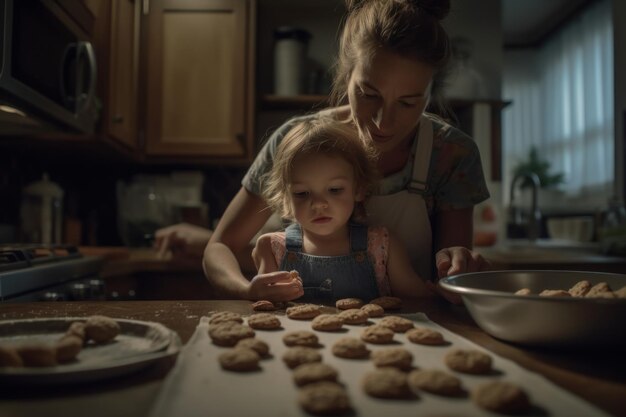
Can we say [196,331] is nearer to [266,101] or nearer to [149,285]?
[149,285]

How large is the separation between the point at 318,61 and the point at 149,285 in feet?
5.35

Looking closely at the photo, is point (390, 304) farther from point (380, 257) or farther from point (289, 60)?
point (289, 60)

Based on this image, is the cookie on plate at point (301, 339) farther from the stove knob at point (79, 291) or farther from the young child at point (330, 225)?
the stove knob at point (79, 291)

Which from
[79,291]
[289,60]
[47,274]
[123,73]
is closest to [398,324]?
[47,274]

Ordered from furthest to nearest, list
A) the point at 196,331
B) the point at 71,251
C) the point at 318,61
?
1. the point at 318,61
2. the point at 71,251
3. the point at 196,331

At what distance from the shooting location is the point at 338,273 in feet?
3.77

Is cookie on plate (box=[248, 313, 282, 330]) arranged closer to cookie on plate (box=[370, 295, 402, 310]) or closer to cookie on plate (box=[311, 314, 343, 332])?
cookie on plate (box=[311, 314, 343, 332])

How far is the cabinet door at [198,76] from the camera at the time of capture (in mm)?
2568

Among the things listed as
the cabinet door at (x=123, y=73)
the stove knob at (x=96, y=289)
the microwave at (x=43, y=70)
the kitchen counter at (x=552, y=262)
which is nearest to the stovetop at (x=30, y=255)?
the stove knob at (x=96, y=289)

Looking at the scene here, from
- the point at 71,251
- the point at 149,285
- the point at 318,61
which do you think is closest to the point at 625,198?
the point at 318,61

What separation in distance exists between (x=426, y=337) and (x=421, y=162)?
643 mm

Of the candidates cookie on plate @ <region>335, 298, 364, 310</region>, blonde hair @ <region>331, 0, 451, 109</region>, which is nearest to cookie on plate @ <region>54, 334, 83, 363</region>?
cookie on plate @ <region>335, 298, 364, 310</region>

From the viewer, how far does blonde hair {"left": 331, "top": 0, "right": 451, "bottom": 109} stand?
1.09m

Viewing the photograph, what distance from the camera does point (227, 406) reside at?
44 cm
